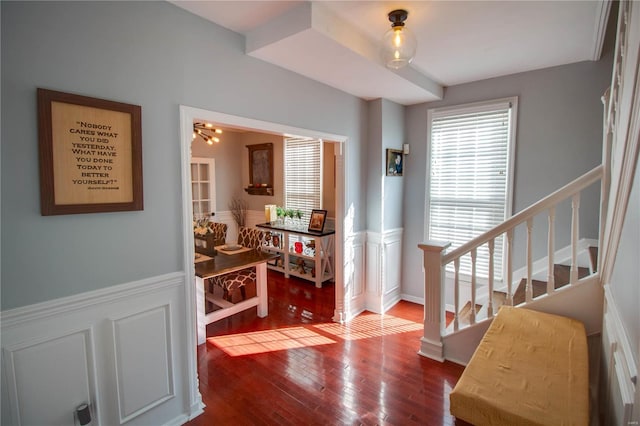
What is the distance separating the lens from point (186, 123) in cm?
200

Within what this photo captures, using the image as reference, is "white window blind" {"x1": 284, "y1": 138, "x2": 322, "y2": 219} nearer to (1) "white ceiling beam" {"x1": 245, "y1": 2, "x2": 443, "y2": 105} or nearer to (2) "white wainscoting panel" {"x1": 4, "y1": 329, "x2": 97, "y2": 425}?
(1) "white ceiling beam" {"x1": 245, "y1": 2, "x2": 443, "y2": 105}

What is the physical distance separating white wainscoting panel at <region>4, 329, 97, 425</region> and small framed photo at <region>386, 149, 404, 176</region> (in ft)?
10.4

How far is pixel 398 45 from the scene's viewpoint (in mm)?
1896

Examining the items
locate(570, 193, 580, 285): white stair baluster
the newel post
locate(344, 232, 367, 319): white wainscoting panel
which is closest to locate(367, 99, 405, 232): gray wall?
locate(344, 232, 367, 319): white wainscoting panel

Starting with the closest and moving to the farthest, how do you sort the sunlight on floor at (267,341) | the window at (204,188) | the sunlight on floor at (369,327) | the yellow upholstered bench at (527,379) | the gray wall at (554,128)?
the yellow upholstered bench at (527,379), the gray wall at (554,128), the sunlight on floor at (267,341), the sunlight on floor at (369,327), the window at (204,188)

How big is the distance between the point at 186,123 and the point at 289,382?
6.82 feet

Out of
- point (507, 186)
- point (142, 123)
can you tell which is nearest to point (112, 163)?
point (142, 123)

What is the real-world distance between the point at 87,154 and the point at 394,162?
3094 millimetres

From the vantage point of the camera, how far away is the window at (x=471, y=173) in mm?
3402

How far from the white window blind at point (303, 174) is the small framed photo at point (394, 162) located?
1.63 meters

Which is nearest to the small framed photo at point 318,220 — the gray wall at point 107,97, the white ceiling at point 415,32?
the white ceiling at point 415,32

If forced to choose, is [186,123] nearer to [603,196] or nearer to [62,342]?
[62,342]

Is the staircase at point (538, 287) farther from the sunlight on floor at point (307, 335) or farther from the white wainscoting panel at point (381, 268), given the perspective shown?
the white wainscoting panel at point (381, 268)

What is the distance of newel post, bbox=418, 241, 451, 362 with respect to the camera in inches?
110
